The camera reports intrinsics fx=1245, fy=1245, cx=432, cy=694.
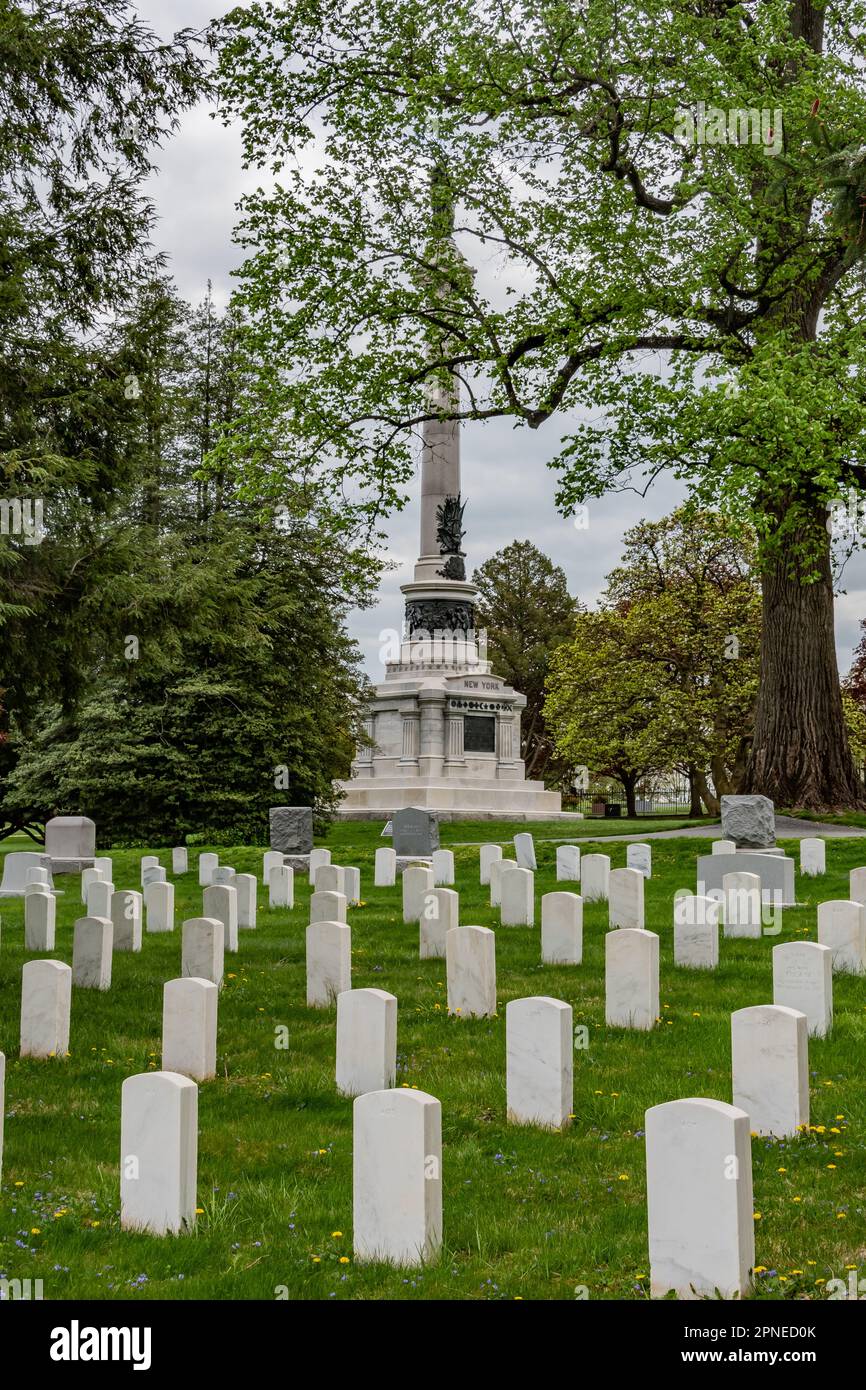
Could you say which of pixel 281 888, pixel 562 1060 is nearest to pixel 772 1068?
pixel 562 1060

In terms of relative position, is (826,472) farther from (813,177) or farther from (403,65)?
(403,65)

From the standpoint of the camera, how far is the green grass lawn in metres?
4.11

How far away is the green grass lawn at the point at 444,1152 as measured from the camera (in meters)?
4.11

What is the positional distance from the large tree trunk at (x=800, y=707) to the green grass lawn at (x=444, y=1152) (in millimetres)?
10380

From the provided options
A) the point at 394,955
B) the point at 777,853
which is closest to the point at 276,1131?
the point at 394,955

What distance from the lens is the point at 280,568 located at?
84.4ft

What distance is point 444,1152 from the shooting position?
211 inches

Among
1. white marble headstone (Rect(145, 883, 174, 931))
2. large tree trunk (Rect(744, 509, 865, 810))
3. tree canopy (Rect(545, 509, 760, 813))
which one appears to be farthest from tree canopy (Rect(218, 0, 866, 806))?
tree canopy (Rect(545, 509, 760, 813))

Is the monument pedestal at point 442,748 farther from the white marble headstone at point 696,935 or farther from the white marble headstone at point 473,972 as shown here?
the white marble headstone at point 473,972

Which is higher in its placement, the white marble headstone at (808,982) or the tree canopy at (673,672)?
the tree canopy at (673,672)

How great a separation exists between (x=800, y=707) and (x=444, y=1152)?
15.7 m

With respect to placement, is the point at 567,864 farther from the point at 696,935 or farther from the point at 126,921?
the point at 696,935

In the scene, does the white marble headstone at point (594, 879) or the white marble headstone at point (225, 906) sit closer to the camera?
the white marble headstone at point (225, 906)

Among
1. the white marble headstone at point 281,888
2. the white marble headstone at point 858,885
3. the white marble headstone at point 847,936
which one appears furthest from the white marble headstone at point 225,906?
the white marble headstone at point 858,885
